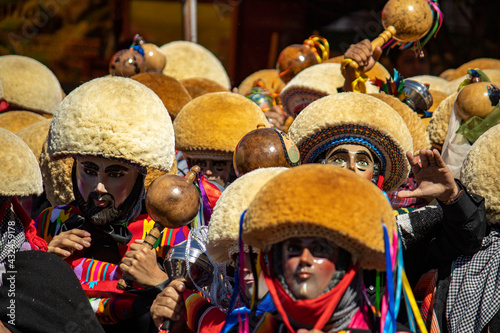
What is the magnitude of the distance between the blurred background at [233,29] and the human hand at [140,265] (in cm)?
622

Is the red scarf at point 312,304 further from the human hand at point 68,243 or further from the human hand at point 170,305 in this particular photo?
the human hand at point 68,243

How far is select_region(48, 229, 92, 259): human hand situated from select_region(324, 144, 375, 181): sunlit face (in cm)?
128

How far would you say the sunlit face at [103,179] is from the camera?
118 inches

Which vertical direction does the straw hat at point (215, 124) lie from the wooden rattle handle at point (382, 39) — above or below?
below

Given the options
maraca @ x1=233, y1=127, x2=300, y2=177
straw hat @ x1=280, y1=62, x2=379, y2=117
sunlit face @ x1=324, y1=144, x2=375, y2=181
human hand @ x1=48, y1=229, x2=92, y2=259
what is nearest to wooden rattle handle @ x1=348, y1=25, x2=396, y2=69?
straw hat @ x1=280, y1=62, x2=379, y2=117

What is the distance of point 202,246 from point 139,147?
0.58 m

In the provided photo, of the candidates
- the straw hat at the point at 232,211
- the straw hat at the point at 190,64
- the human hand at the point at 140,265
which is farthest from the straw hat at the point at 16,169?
the straw hat at the point at 190,64

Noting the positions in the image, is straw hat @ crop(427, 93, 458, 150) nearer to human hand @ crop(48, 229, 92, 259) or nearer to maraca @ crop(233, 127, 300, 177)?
maraca @ crop(233, 127, 300, 177)

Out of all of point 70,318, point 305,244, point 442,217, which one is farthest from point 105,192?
point 442,217

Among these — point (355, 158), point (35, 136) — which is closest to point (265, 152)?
point (355, 158)

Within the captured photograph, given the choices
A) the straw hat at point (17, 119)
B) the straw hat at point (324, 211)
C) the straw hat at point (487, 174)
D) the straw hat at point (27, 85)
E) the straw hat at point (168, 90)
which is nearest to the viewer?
the straw hat at point (324, 211)

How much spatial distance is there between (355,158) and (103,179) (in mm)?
1244

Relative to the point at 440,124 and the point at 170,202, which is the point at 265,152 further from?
the point at 440,124

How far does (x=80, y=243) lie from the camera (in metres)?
3.00
